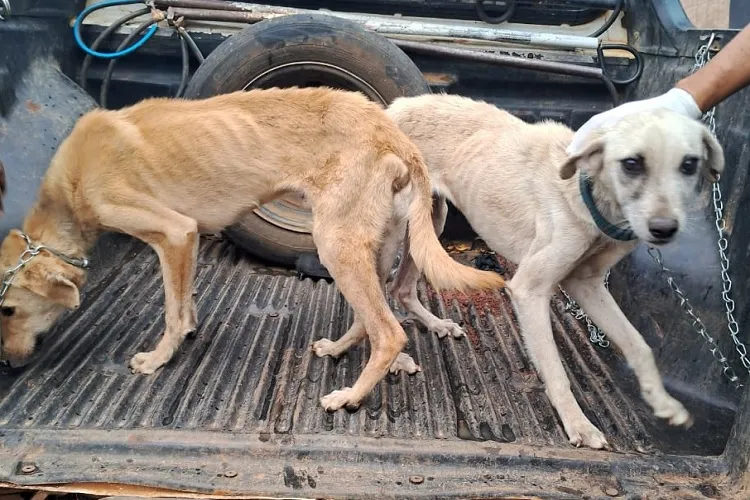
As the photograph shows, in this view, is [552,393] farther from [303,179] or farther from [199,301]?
[199,301]

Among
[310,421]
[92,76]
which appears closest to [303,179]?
[310,421]

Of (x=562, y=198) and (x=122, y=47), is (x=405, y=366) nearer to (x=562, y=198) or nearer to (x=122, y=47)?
(x=562, y=198)

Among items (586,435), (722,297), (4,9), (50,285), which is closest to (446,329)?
(586,435)

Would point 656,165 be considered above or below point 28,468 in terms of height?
above

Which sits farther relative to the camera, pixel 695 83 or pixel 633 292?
pixel 633 292

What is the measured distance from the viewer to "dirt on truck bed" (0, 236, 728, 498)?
1984 mm

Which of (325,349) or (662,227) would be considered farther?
(325,349)

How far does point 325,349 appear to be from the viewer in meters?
2.93

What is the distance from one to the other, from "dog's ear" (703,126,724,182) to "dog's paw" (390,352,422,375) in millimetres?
1402

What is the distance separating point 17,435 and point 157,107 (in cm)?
150

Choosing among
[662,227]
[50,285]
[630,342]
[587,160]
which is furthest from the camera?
[50,285]

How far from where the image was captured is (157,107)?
290 cm

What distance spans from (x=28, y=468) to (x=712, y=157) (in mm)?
2464

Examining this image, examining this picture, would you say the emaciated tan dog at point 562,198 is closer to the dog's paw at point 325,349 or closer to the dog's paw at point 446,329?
the dog's paw at point 446,329
